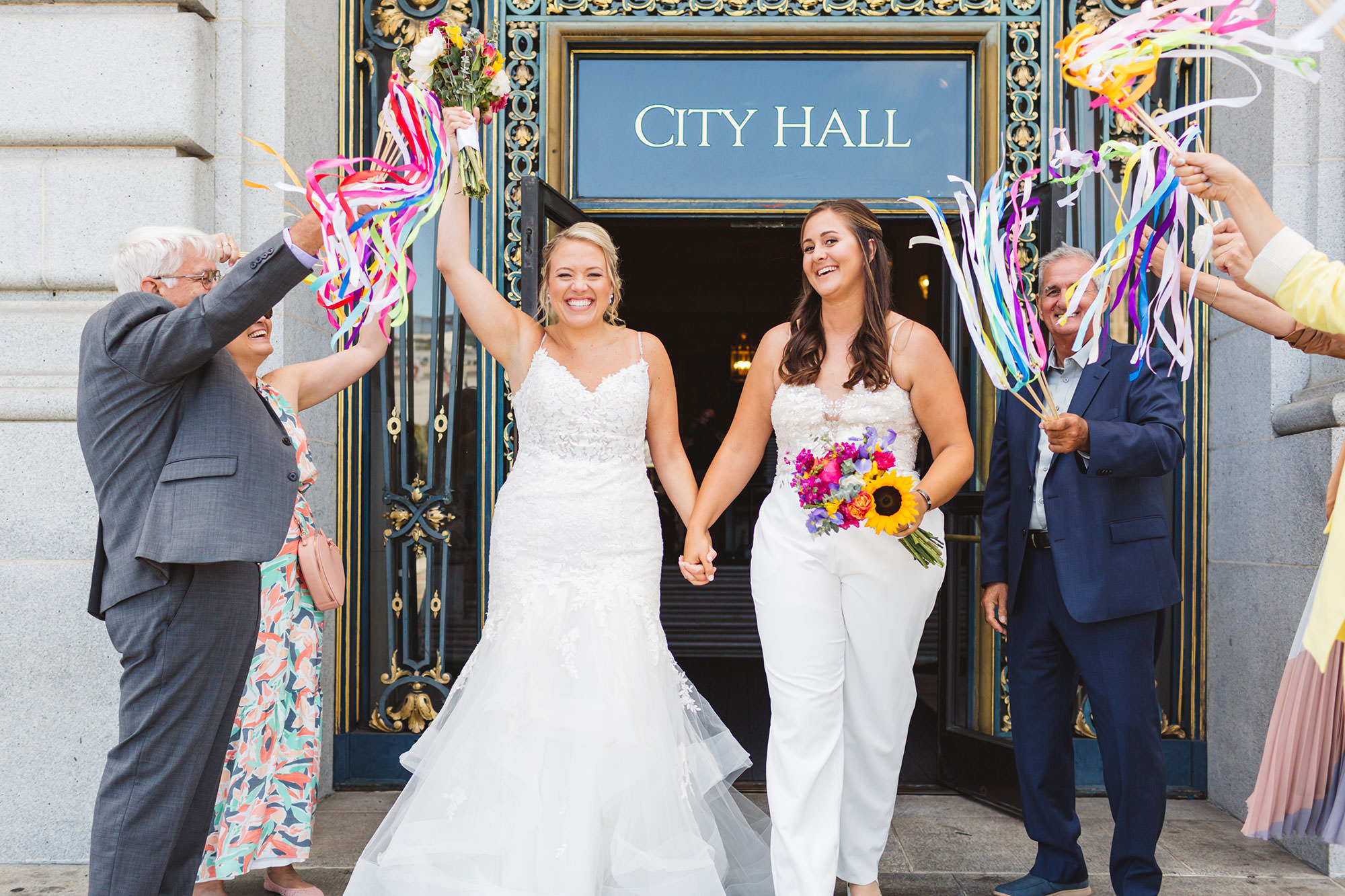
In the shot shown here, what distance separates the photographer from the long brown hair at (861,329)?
325cm

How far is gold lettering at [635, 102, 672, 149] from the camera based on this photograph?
5.01 m

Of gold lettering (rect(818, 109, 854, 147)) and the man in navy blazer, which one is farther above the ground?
gold lettering (rect(818, 109, 854, 147))

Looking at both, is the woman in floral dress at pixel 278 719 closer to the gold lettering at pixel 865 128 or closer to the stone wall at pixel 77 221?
the stone wall at pixel 77 221

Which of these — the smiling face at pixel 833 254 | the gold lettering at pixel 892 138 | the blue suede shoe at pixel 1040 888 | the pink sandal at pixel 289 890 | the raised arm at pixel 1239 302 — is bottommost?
the pink sandal at pixel 289 890

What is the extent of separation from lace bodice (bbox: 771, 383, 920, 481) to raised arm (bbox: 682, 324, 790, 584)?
14 cm

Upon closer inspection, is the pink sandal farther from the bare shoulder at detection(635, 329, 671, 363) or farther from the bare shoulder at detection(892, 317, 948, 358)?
the bare shoulder at detection(892, 317, 948, 358)

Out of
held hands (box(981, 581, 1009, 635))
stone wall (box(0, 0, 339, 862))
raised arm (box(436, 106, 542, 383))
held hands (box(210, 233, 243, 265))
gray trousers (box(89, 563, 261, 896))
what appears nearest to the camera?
gray trousers (box(89, 563, 261, 896))

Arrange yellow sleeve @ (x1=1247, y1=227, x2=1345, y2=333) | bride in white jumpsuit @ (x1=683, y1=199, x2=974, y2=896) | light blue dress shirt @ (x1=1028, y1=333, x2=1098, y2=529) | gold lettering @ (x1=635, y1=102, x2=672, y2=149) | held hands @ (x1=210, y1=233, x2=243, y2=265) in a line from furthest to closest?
gold lettering @ (x1=635, y1=102, x2=672, y2=149), light blue dress shirt @ (x1=1028, y1=333, x2=1098, y2=529), bride in white jumpsuit @ (x1=683, y1=199, x2=974, y2=896), held hands @ (x1=210, y1=233, x2=243, y2=265), yellow sleeve @ (x1=1247, y1=227, x2=1345, y2=333)

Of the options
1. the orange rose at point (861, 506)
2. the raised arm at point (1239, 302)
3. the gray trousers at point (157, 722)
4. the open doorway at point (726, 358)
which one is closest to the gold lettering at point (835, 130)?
the open doorway at point (726, 358)

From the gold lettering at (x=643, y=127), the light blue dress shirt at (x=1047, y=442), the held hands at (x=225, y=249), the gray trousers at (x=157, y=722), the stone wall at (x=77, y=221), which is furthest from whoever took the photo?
the gold lettering at (x=643, y=127)

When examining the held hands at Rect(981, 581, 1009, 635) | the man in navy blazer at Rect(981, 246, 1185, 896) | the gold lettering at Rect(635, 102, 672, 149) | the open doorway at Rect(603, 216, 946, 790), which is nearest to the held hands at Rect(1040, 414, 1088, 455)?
the man in navy blazer at Rect(981, 246, 1185, 896)

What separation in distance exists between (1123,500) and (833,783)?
1307mm

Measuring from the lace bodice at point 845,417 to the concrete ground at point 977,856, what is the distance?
5.31 ft

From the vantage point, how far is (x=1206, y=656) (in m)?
4.67
